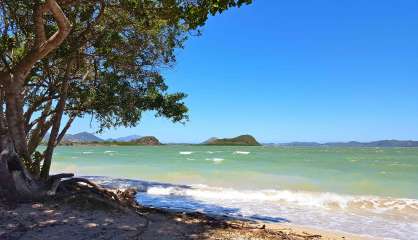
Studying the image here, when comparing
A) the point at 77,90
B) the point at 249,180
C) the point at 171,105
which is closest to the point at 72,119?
the point at 77,90

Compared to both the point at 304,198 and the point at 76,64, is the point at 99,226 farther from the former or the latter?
the point at 304,198

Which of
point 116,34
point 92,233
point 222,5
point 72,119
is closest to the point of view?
point 222,5

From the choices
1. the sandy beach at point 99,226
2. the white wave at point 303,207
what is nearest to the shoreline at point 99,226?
the sandy beach at point 99,226

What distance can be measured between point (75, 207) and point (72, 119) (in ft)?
17.1

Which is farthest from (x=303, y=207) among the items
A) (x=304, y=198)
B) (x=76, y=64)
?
(x=76, y=64)

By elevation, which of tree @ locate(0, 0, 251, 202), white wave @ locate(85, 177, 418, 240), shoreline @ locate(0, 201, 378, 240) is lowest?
white wave @ locate(85, 177, 418, 240)

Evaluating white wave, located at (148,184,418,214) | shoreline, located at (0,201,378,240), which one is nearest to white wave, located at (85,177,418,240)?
white wave, located at (148,184,418,214)

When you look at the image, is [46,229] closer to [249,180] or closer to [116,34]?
[116,34]

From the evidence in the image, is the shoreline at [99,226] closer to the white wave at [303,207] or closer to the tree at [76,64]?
the tree at [76,64]

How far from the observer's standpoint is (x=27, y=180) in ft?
26.7

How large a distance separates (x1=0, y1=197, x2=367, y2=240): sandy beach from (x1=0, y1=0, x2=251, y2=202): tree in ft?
2.71

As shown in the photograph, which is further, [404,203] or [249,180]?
[249,180]

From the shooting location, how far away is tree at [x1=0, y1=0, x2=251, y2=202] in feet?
26.3

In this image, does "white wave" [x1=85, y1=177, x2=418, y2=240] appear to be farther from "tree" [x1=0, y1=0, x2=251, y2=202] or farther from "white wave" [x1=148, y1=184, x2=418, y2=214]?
"tree" [x1=0, y1=0, x2=251, y2=202]
